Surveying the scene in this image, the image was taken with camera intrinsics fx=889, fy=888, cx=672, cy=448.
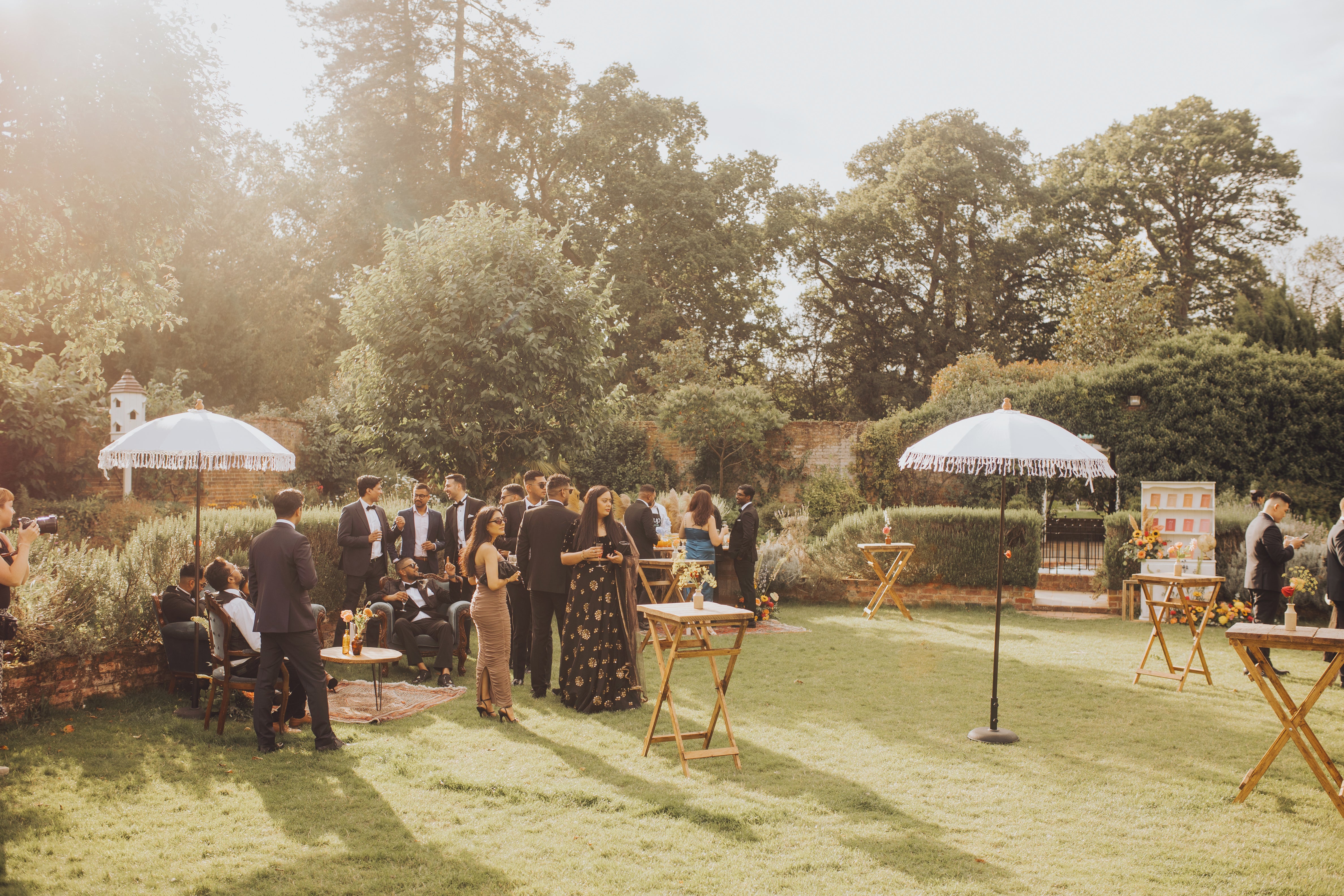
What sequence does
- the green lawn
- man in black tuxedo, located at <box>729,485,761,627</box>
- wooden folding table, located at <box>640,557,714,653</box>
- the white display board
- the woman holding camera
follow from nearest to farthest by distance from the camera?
the green lawn
the woman holding camera
wooden folding table, located at <box>640,557,714,653</box>
man in black tuxedo, located at <box>729,485,761,627</box>
the white display board

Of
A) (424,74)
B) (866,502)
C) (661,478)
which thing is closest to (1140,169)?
(866,502)

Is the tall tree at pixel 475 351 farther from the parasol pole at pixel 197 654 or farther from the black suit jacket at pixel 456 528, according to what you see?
the parasol pole at pixel 197 654

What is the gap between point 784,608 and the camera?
13.5m

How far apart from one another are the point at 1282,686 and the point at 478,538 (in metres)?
5.47

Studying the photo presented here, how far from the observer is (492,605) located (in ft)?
23.0

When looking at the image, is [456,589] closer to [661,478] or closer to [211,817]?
[211,817]

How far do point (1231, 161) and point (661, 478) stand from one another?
77.3 feet

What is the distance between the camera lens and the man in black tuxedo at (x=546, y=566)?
25.2ft

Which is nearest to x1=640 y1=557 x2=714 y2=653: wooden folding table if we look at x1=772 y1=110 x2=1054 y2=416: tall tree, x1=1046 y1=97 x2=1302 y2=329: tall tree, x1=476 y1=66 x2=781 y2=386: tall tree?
x1=476 y1=66 x2=781 y2=386: tall tree

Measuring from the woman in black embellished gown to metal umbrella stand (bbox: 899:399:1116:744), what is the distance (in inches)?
95.8

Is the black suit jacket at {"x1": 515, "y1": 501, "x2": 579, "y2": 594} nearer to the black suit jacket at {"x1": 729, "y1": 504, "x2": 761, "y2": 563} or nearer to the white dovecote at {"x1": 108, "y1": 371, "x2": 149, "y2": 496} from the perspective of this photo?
the black suit jacket at {"x1": 729, "y1": 504, "x2": 761, "y2": 563}

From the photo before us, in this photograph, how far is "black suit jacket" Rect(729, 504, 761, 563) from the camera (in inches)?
456

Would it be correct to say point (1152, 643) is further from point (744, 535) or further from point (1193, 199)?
point (1193, 199)

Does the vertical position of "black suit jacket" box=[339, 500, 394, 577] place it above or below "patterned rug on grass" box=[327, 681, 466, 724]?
above
